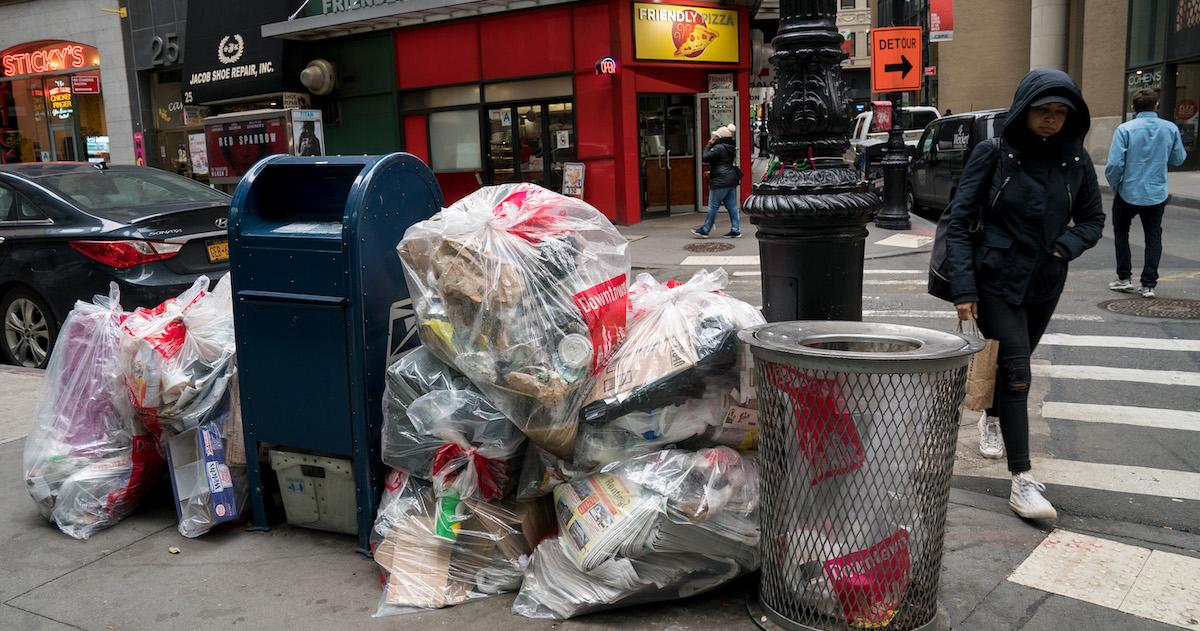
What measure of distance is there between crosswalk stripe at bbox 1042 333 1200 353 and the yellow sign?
1018 centimetres

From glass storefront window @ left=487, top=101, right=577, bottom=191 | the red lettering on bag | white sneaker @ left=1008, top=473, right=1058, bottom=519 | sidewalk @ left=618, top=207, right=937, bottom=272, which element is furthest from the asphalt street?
glass storefront window @ left=487, top=101, right=577, bottom=191

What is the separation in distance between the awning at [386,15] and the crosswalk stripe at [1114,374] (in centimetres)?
1175

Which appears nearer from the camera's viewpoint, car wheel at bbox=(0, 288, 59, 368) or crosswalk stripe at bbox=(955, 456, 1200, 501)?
crosswalk stripe at bbox=(955, 456, 1200, 501)

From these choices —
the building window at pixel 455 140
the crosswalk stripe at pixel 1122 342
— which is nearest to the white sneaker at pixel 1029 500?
the crosswalk stripe at pixel 1122 342

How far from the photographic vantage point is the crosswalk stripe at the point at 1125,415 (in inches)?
202

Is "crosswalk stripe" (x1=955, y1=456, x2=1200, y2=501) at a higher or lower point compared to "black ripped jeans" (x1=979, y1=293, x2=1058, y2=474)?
lower

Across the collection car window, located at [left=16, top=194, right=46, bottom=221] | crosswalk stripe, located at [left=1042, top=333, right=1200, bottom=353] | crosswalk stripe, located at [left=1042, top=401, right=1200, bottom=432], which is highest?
car window, located at [left=16, top=194, right=46, bottom=221]

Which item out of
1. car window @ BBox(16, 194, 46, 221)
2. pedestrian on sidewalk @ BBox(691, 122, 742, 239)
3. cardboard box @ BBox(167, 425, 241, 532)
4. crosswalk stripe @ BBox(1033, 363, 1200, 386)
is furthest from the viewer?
pedestrian on sidewalk @ BBox(691, 122, 742, 239)

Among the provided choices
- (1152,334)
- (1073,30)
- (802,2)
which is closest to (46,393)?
(802,2)

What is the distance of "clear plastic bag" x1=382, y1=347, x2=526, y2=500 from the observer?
329 cm

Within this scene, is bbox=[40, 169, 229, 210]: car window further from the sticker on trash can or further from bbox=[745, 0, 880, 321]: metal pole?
the sticker on trash can

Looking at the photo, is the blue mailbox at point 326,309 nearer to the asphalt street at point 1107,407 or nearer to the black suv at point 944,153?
the asphalt street at point 1107,407

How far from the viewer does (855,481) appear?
286cm

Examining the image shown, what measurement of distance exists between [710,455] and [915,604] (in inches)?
31.5
